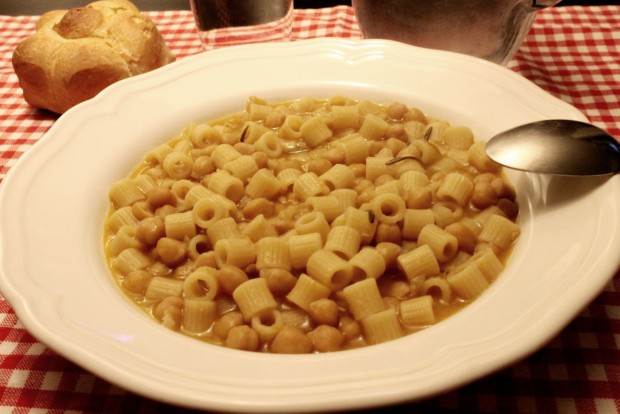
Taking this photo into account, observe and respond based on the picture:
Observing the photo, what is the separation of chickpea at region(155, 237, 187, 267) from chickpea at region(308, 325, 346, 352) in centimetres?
53

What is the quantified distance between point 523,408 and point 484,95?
1247mm

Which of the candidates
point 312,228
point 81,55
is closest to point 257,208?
point 312,228

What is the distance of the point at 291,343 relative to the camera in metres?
1.61

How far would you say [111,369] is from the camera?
4.45ft

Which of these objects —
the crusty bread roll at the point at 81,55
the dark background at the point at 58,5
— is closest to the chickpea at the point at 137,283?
the crusty bread roll at the point at 81,55

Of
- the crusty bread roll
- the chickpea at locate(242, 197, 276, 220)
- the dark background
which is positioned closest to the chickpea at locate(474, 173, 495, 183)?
the chickpea at locate(242, 197, 276, 220)

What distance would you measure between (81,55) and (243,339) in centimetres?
180

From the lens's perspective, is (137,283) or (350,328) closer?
(350,328)

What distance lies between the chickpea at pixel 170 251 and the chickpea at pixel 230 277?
206mm

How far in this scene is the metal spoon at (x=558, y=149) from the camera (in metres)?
1.80

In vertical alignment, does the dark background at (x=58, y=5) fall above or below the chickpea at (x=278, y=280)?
below

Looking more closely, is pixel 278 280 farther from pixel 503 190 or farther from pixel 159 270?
pixel 503 190

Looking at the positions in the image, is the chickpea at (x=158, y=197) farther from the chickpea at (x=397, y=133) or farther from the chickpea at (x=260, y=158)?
the chickpea at (x=397, y=133)

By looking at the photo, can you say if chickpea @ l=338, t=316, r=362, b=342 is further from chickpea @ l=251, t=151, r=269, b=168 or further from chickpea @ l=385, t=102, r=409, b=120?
chickpea @ l=385, t=102, r=409, b=120
